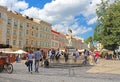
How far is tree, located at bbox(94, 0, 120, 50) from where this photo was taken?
58188mm

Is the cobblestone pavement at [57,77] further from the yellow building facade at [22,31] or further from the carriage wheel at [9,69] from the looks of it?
the yellow building facade at [22,31]

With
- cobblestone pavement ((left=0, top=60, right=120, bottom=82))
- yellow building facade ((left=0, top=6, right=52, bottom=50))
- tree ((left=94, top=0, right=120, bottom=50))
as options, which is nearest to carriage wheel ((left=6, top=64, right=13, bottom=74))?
cobblestone pavement ((left=0, top=60, right=120, bottom=82))

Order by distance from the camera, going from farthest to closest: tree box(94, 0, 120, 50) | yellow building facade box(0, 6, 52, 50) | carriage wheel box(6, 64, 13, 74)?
yellow building facade box(0, 6, 52, 50) → tree box(94, 0, 120, 50) → carriage wheel box(6, 64, 13, 74)

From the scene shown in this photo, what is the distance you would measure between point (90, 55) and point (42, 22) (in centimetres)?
6497

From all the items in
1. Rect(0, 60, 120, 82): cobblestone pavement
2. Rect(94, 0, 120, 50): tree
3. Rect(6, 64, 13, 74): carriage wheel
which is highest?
Rect(94, 0, 120, 50): tree

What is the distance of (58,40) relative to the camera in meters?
123

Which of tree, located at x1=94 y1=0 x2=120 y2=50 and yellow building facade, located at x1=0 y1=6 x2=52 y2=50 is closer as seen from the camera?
tree, located at x1=94 y1=0 x2=120 y2=50

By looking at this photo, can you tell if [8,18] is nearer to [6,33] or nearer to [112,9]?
[6,33]

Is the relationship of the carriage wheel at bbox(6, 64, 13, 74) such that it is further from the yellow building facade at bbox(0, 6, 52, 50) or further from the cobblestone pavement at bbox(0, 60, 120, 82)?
the yellow building facade at bbox(0, 6, 52, 50)

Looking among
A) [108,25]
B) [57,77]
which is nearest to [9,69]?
[57,77]

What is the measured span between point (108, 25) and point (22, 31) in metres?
32.9

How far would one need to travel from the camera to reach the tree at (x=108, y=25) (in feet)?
191

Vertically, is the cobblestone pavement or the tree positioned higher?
the tree

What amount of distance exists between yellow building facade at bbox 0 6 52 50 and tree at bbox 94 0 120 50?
953 inches
